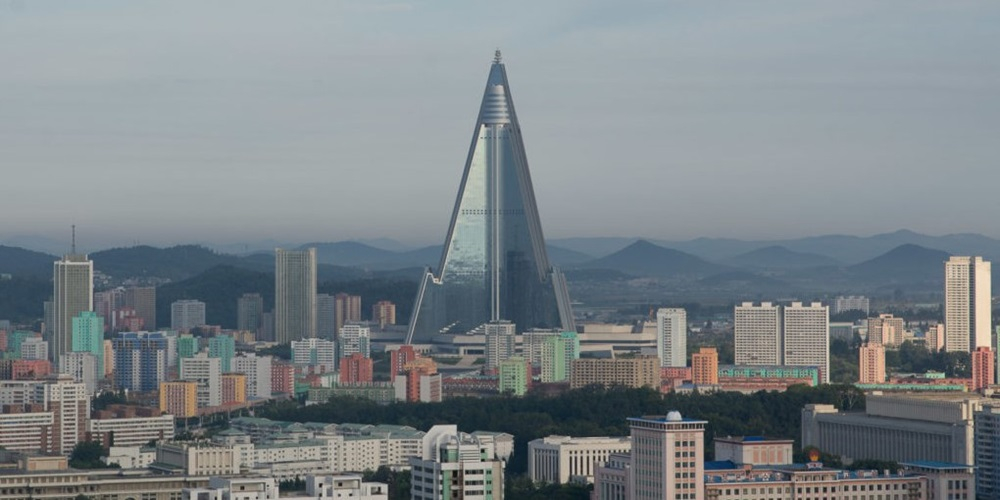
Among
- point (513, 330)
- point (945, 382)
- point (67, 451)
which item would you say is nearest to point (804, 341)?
point (513, 330)

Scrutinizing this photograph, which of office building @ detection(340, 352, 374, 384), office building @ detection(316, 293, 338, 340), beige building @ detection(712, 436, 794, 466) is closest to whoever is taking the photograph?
beige building @ detection(712, 436, 794, 466)

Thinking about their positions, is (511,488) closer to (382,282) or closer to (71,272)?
(71,272)

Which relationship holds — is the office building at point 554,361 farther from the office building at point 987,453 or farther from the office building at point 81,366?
the office building at point 987,453

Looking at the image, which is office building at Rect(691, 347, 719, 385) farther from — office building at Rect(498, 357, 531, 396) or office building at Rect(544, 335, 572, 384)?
office building at Rect(498, 357, 531, 396)

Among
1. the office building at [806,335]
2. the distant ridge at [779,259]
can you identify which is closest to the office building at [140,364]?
the office building at [806,335]

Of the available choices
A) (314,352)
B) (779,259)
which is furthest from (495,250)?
(779,259)

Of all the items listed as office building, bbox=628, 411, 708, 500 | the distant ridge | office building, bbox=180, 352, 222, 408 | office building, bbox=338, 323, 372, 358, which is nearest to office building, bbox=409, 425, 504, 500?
office building, bbox=628, 411, 708, 500

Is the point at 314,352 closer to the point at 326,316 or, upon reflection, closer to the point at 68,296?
the point at 68,296
